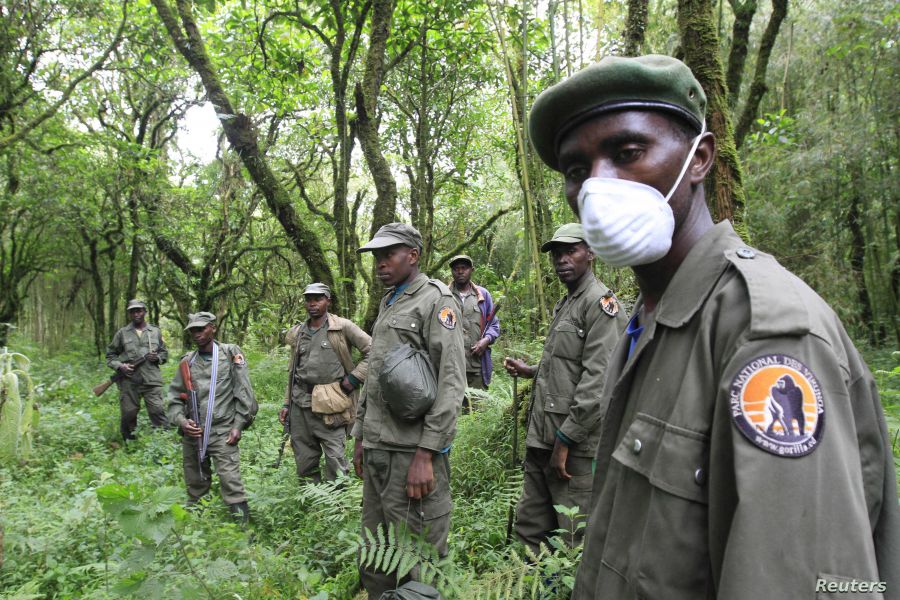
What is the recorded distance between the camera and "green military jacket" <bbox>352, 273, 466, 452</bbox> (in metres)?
3.01

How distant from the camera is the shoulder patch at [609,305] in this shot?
10.6 ft

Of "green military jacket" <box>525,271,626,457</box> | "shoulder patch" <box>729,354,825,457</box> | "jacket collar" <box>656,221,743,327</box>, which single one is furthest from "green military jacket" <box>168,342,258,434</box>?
"shoulder patch" <box>729,354,825,457</box>

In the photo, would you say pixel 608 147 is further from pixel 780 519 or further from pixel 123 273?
pixel 123 273

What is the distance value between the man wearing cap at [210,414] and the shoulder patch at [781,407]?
5132 millimetres

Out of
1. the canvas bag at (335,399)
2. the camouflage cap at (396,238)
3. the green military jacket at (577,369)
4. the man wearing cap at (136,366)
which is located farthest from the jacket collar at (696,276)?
the man wearing cap at (136,366)

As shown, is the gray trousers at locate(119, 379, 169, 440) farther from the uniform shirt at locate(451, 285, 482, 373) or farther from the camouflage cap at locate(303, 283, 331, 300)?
the uniform shirt at locate(451, 285, 482, 373)

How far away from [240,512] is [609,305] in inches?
157

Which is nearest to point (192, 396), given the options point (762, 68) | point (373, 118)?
point (373, 118)

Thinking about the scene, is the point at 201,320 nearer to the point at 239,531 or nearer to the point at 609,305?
the point at 239,531

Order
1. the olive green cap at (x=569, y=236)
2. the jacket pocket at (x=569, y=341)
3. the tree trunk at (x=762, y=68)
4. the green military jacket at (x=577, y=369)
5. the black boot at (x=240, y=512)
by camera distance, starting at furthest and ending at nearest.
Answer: the tree trunk at (x=762, y=68) → the black boot at (x=240, y=512) → the olive green cap at (x=569, y=236) → the jacket pocket at (x=569, y=341) → the green military jacket at (x=577, y=369)

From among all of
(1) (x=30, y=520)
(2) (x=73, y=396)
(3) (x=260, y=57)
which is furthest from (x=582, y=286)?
(2) (x=73, y=396)

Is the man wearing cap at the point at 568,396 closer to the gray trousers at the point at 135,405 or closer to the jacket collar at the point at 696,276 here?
the jacket collar at the point at 696,276

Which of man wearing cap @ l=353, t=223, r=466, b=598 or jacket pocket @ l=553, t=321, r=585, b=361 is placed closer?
man wearing cap @ l=353, t=223, r=466, b=598

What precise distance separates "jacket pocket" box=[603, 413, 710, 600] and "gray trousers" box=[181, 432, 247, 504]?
4879 millimetres
